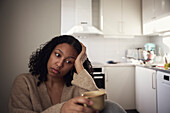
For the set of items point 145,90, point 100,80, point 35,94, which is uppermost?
point 35,94

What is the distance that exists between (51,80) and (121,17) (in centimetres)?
245

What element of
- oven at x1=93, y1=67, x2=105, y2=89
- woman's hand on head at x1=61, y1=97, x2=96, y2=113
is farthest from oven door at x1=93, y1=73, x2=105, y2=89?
woman's hand on head at x1=61, y1=97, x2=96, y2=113

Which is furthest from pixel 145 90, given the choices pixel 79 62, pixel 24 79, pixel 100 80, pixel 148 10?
pixel 24 79

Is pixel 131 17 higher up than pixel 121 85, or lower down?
higher up

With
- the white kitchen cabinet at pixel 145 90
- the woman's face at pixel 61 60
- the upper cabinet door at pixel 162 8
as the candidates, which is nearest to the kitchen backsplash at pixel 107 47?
the white kitchen cabinet at pixel 145 90

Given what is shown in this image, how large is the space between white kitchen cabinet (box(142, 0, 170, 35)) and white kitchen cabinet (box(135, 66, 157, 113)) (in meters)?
0.78

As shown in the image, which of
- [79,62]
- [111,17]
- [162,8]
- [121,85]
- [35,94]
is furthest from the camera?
[111,17]

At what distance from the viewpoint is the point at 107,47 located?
3189 millimetres

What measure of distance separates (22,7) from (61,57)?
0.51 meters

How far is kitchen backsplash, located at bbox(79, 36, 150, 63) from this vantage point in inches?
124

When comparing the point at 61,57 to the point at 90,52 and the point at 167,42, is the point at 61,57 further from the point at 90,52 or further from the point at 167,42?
the point at 167,42

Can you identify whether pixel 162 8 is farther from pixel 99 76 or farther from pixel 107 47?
pixel 99 76

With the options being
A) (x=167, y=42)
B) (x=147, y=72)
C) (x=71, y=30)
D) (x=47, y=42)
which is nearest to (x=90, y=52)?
(x=71, y=30)

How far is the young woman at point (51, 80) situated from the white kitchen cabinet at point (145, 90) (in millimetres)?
1509
